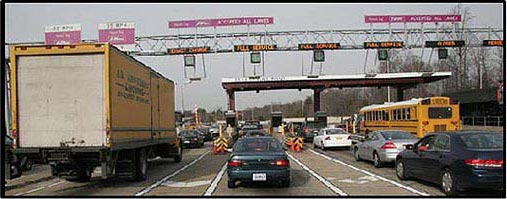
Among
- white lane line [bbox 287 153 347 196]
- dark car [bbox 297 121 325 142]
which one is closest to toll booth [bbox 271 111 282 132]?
dark car [bbox 297 121 325 142]

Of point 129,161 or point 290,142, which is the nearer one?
point 129,161

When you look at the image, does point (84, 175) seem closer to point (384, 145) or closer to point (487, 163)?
point (384, 145)

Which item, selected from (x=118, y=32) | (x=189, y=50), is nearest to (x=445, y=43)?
(x=189, y=50)

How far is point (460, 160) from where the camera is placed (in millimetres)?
10961

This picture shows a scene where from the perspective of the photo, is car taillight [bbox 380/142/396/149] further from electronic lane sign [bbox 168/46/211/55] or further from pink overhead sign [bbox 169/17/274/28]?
electronic lane sign [bbox 168/46/211/55]

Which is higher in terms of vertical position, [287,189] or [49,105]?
[49,105]

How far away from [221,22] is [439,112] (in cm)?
1444

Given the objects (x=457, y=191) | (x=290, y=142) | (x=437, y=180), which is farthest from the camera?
(x=290, y=142)

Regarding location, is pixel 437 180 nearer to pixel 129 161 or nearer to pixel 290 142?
pixel 129 161

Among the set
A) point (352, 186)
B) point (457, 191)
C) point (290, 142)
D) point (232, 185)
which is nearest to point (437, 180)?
point (457, 191)

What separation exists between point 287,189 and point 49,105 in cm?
592

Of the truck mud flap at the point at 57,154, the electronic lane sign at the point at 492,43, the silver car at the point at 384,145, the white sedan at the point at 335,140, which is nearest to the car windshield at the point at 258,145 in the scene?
the truck mud flap at the point at 57,154

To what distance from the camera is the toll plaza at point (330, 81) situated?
4716 centimetres

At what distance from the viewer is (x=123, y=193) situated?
1270 cm
